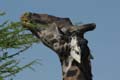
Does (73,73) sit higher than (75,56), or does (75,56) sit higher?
(75,56)

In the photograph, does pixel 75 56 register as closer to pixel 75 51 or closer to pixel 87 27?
pixel 75 51

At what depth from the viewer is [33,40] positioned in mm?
9656

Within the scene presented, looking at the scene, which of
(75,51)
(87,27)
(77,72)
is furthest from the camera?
(87,27)

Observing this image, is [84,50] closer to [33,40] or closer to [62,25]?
[62,25]

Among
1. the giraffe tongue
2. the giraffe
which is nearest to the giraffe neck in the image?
the giraffe

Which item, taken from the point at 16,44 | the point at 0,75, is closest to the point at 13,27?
the point at 16,44

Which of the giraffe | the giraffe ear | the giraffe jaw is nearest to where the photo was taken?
the giraffe jaw

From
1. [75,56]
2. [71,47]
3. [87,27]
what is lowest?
[75,56]

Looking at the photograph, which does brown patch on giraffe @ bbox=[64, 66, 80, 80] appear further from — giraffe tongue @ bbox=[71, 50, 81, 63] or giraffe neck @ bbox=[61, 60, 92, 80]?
giraffe tongue @ bbox=[71, 50, 81, 63]

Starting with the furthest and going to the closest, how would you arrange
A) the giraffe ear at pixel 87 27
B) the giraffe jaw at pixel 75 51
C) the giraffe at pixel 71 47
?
the giraffe ear at pixel 87 27
the giraffe at pixel 71 47
the giraffe jaw at pixel 75 51

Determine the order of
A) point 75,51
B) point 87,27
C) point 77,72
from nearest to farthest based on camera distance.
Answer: point 75,51
point 77,72
point 87,27

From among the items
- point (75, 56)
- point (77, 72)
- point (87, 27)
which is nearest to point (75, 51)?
point (75, 56)

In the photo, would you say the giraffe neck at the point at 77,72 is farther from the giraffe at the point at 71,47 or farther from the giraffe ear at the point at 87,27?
the giraffe ear at the point at 87,27

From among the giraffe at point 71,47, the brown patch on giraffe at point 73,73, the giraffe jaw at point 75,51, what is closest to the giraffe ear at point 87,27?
the giraffe at point 71,47
